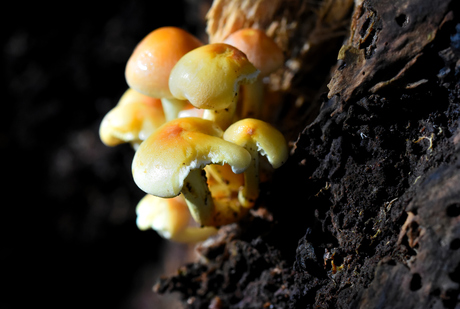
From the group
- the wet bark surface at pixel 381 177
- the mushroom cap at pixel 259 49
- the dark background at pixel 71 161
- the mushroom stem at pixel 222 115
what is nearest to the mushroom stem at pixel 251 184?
the wet bark surface at pixel 381 177

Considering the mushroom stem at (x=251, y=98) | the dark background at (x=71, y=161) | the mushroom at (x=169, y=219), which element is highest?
the dark background at (x=71, y=161)

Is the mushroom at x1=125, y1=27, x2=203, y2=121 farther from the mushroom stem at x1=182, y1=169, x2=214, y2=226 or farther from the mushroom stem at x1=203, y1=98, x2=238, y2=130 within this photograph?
the mushroom stem at x1=182, y1=169, x2=214, y2=226

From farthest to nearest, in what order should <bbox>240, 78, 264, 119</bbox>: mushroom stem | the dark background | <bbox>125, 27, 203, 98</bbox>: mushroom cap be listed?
the dark background < <bbox>240, 78, 264, 119</bbox>: mushroom stem < <bbox>125, 27, 203, 98</bbox>: mushroom cap

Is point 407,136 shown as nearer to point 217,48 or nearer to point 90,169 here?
point 217,48

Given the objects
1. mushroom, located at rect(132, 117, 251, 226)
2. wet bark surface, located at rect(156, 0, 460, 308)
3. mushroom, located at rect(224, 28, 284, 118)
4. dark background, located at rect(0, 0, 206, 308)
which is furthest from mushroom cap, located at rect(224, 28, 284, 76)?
dark background, located at rect(0, 0, 206, 308)

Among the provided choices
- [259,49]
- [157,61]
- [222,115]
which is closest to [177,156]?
[222,115]

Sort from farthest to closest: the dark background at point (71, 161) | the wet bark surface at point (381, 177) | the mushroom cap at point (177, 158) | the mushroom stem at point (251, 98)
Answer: the dark background at point (71, 161)
the mushroom stem at point (251, 98)
the mushroom cap at point (177, 158)
the wet bark surface at point (381, 177)

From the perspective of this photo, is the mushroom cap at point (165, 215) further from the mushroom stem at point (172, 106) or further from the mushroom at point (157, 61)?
the mushroom at point (157, 61)

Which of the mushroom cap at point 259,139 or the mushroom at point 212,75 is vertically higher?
the mushroom at point 212,75
